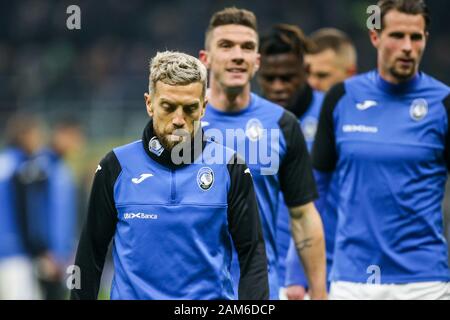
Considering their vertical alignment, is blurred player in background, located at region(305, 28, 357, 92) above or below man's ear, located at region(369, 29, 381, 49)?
below

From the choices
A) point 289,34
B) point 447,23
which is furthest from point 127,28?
point 289,34

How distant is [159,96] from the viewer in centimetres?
478

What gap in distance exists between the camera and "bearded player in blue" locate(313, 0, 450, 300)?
244 inches

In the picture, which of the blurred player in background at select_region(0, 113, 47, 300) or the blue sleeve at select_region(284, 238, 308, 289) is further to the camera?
the blurred player in background at select_region(0, 113, 47, 300)

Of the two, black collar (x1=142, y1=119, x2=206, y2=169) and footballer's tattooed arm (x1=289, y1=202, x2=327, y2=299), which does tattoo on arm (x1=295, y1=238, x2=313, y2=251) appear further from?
black collar (x1=142, y1=119, x2=206, y2=169)

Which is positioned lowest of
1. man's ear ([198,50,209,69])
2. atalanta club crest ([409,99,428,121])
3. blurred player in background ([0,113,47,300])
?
blurred player in background ([0,113,47,300])

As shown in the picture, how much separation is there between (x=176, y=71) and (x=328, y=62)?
13.6ft

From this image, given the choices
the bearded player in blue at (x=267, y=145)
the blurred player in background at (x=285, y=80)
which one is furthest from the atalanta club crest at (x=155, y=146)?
the blurred player in background at (x=285, y=80)

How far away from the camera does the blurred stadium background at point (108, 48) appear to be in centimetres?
1809

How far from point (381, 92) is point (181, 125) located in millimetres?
2098

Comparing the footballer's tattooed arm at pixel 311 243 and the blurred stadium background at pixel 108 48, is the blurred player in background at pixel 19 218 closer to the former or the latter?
the blurred stadium background at pixel 108 48

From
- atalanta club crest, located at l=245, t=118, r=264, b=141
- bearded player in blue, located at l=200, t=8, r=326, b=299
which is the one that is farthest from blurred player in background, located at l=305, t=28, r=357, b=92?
atalanta club crest, located at l=245, t=118, r=264, b=141

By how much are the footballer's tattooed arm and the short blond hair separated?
1.54 meters

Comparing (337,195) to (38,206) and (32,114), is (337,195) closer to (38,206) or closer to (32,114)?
(38,206)
